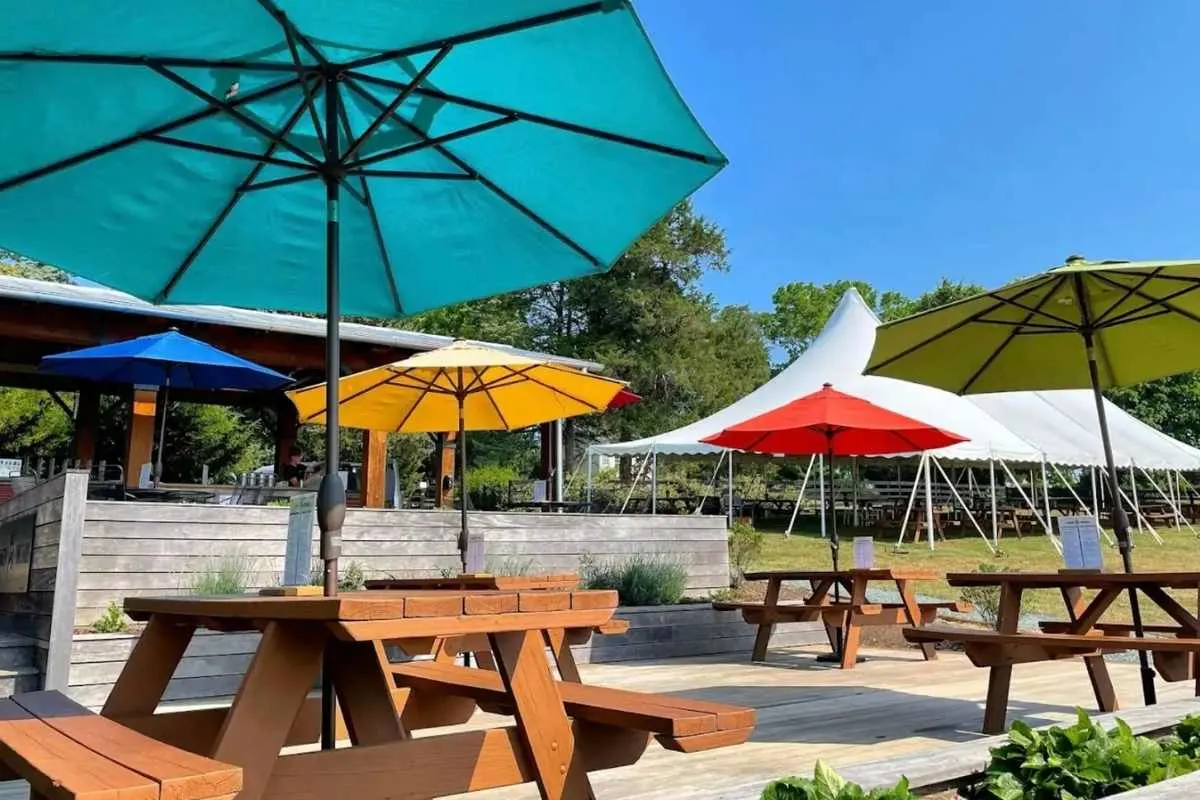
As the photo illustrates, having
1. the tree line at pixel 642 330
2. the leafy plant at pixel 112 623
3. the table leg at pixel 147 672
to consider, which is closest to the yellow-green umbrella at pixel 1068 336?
the table leg at pixel 147 672

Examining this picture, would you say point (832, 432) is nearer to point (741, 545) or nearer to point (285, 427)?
point (741, 545)

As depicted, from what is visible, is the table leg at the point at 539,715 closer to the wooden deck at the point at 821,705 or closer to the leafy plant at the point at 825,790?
the wooden deck at the point at 821,705

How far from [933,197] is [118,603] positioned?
1461 inches

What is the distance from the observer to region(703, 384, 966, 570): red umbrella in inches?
231

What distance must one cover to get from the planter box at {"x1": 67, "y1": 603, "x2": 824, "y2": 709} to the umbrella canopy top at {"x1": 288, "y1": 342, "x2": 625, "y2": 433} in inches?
52.8

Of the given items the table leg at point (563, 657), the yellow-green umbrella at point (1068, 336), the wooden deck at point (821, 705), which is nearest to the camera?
the wooden deck at point (821, 705)

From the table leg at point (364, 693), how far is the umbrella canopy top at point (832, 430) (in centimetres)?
413

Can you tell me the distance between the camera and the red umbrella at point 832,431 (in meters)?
5.86

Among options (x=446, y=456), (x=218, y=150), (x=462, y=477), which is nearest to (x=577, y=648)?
(x=462, y=477)

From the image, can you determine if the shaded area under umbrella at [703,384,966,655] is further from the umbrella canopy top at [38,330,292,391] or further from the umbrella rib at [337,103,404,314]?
the umbrella canopy top at [38,330,292,391]

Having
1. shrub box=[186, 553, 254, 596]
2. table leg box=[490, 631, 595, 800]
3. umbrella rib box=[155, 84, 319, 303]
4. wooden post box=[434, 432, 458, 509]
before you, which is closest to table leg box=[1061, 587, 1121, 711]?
table leg box=[490, 631, 595, 800]

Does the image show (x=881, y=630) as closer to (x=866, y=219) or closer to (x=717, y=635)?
(x=717, y=635)

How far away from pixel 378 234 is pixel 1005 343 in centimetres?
343

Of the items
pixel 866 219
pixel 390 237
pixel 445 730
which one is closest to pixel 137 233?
pixel 390 237
